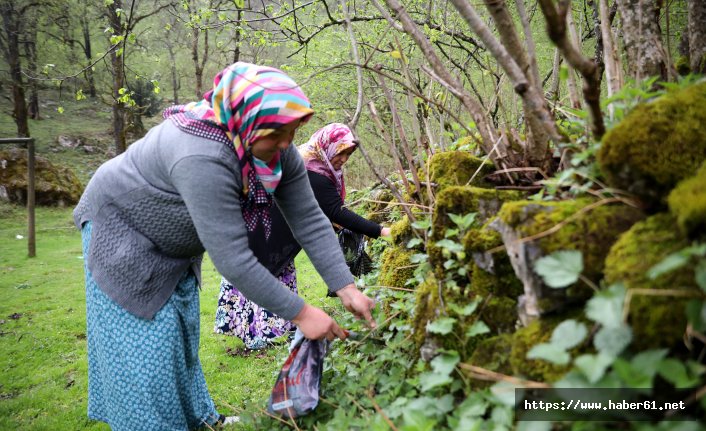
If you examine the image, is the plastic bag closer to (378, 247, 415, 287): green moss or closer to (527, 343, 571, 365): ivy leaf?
(378, 247, 415, 287): green moss

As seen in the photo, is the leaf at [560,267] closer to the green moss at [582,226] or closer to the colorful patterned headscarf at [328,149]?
the green moss at [582,226]

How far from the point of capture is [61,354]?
4.68 metres

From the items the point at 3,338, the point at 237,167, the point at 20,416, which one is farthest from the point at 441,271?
the point at 3,338

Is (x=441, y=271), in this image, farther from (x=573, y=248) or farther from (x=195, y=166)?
(x=195, y=166)

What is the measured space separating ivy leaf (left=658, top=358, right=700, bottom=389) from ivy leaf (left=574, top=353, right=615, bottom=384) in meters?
0.10

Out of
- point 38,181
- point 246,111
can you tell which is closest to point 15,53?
point 38,181

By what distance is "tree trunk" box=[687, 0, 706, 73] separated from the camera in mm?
1856

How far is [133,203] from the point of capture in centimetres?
198

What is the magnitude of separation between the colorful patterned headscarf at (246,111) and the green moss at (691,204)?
4.11 feet

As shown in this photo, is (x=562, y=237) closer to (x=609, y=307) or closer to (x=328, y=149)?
(x=609, y=307)

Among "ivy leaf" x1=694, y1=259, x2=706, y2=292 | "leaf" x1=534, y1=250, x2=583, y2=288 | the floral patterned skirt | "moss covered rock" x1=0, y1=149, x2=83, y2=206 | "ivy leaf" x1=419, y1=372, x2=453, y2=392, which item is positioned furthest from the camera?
"moss covered rock" x1=0, y1=149, x2=83, y2=206

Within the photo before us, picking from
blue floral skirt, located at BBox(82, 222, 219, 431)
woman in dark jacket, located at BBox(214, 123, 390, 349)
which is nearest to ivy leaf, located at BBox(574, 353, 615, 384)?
blue floral skirt, located at BBox(82, 222, 219, 431)

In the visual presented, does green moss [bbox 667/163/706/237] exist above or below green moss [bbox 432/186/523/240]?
above

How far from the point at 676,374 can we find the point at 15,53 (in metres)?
23.0
